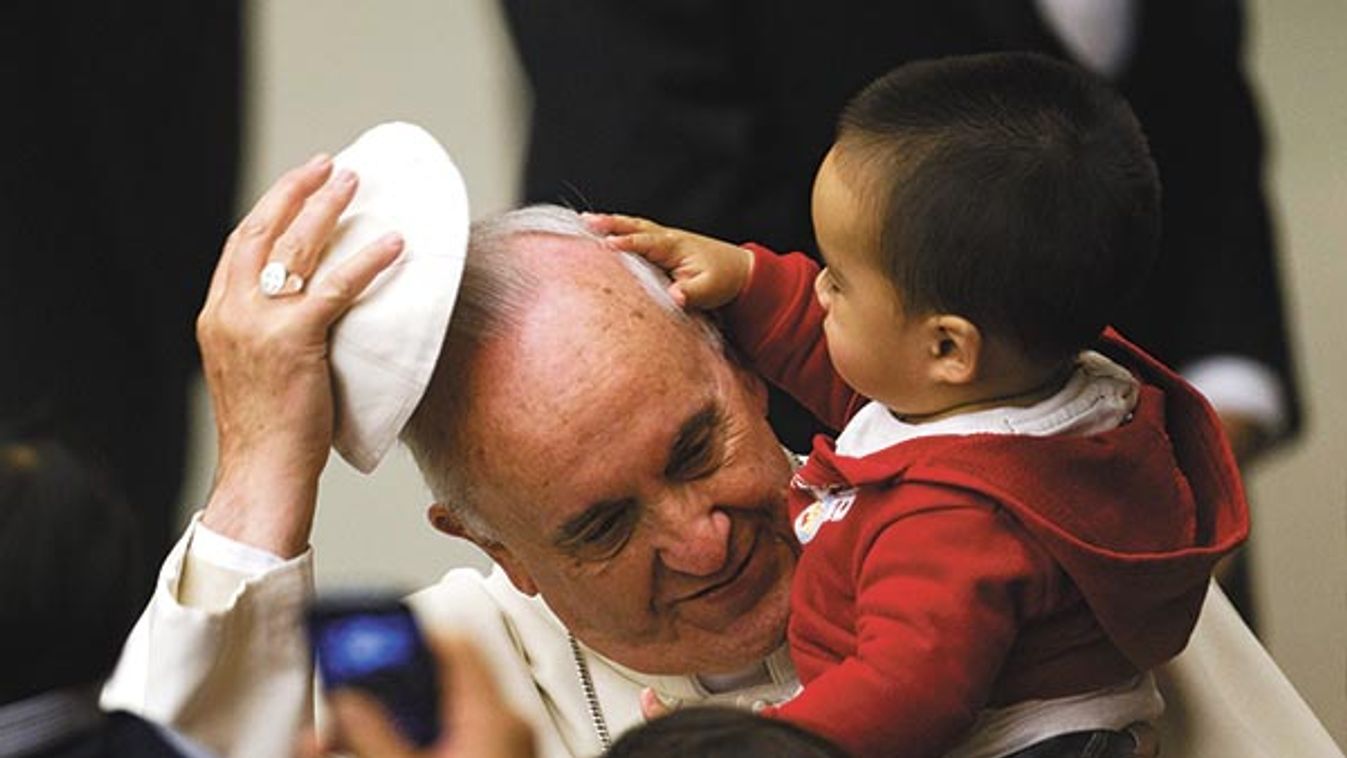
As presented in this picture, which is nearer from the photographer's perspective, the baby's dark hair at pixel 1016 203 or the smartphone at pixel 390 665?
the smartphone at pixel 390 665

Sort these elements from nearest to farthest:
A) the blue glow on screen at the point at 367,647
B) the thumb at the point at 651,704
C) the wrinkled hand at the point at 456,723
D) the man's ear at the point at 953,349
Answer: the wrinkled hand at the point at 456,723, the blue glow on screen at the point at 367,647, the man's ear at the point at 953,349, the thumb at the point at 651,704

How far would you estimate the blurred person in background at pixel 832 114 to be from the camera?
12.3 feet

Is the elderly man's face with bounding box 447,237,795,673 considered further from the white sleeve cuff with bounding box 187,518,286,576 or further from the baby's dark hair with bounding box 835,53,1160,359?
the baby's dark hair with bounding box 835,53,1160,359

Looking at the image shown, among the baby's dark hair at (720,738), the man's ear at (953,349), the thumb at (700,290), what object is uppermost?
the baby's dark hair at (720,738)

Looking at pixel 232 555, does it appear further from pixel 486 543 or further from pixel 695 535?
pixel 695 535

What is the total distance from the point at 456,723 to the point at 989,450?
585mm

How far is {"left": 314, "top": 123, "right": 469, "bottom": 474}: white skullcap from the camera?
2881mm

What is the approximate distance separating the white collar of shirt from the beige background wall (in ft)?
9.78

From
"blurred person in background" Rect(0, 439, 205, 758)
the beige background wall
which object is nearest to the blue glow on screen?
"blurred person in background" Rect(0, 439, 205, 758)

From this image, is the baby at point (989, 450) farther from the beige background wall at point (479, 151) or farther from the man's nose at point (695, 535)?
the beige background wall at point (479, 151)

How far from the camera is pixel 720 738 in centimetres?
199

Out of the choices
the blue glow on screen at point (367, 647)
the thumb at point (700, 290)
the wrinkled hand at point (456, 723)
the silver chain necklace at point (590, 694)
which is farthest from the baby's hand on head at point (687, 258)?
the wrinkled hand at point (456, 723)

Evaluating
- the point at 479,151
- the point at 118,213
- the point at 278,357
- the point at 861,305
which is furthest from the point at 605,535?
the point at 479,151

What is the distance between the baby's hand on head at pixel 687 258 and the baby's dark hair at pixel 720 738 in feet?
3.29
